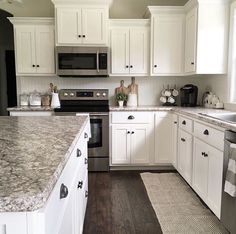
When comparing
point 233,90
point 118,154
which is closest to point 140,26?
point 233,90

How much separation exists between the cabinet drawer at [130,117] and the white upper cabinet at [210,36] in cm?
86

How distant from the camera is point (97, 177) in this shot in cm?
338

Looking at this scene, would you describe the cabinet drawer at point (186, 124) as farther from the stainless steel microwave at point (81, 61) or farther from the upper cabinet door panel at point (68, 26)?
the upper cabinet door panel at point (68, 26)

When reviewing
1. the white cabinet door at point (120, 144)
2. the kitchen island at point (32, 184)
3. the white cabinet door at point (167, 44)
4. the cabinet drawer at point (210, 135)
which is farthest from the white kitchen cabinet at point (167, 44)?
the kitchen island at point (32, 184)

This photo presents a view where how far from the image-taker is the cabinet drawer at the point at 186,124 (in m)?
2.81

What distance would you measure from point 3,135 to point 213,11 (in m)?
2.81

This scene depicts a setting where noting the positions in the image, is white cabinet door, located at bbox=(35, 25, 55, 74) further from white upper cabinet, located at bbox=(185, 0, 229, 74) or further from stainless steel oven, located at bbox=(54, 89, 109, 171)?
white upper cabinet, located at bbox=(185, 0, 229, 74)

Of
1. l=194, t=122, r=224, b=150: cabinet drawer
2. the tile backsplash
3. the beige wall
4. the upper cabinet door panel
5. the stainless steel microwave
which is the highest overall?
the beige wall

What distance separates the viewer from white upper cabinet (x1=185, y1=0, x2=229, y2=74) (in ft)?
10.2

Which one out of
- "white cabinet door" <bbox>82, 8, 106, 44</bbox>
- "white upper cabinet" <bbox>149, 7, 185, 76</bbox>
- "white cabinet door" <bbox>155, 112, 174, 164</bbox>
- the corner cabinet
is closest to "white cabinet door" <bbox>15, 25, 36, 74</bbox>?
the corner cabinet

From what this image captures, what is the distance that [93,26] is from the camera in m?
3.55

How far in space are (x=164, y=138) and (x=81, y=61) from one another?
1568 millimetres

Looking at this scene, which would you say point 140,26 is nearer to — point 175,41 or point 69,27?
point 175,41

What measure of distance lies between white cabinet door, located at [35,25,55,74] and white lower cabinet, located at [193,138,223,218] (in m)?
2.32
